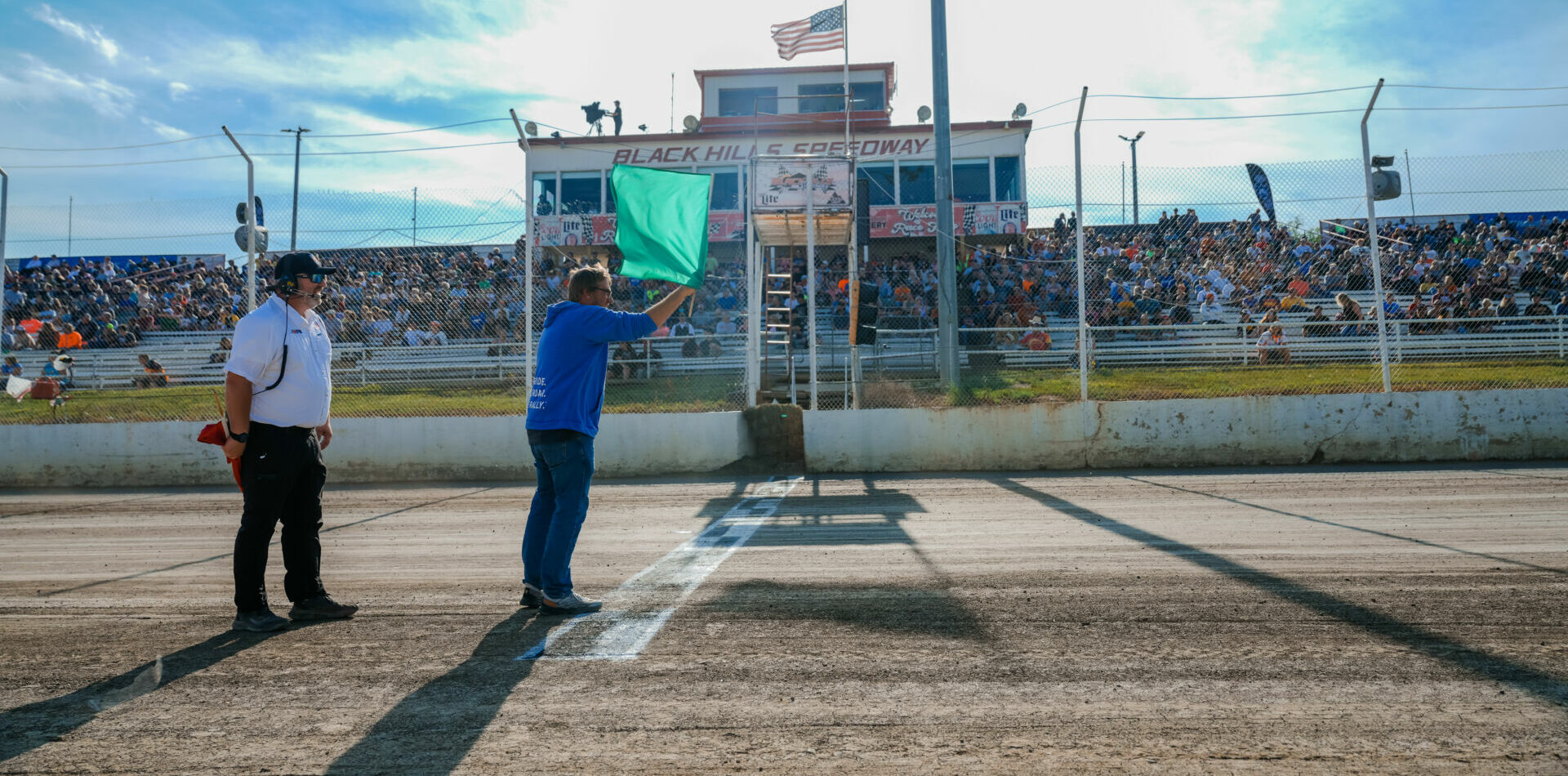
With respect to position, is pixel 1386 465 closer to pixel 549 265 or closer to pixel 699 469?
pixel 699 469

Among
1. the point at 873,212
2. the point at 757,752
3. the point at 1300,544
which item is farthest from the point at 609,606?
the point at 873,212

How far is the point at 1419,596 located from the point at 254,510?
5353mm

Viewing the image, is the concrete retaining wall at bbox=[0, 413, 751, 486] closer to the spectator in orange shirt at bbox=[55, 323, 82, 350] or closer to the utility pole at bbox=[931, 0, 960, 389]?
the spectator in orange shirt at bbox=[55, 323, 82, 350]

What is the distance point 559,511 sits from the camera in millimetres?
4332

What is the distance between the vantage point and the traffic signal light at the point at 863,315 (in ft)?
39.0

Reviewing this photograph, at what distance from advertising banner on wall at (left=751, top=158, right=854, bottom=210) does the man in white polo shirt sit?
26.3ft

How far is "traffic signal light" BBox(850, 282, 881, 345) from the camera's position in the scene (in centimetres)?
1188

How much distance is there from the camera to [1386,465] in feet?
35.0

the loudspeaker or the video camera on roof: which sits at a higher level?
the video camera on roof

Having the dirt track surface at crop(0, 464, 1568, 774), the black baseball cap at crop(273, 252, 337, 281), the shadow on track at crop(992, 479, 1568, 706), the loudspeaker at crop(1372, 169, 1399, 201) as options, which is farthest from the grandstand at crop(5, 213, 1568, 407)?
the black baseball cap at crop(273, 252, 337, 281)

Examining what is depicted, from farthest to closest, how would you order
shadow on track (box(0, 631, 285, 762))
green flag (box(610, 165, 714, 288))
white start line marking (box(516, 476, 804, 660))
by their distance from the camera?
1. green flag (box(610, 165, 714, 288))
2. white start line marking (box(516, 476, 804, 660))
3. shadow on track (box(0, 631, 285, 762))

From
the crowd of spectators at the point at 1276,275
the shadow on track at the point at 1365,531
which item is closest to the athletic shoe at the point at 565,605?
the shadow on track at the point at 1365,531

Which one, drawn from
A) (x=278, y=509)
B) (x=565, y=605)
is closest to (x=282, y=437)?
(x=278, y=509)

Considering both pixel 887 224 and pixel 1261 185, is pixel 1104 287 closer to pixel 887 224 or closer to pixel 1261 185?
pixel 1261 185
